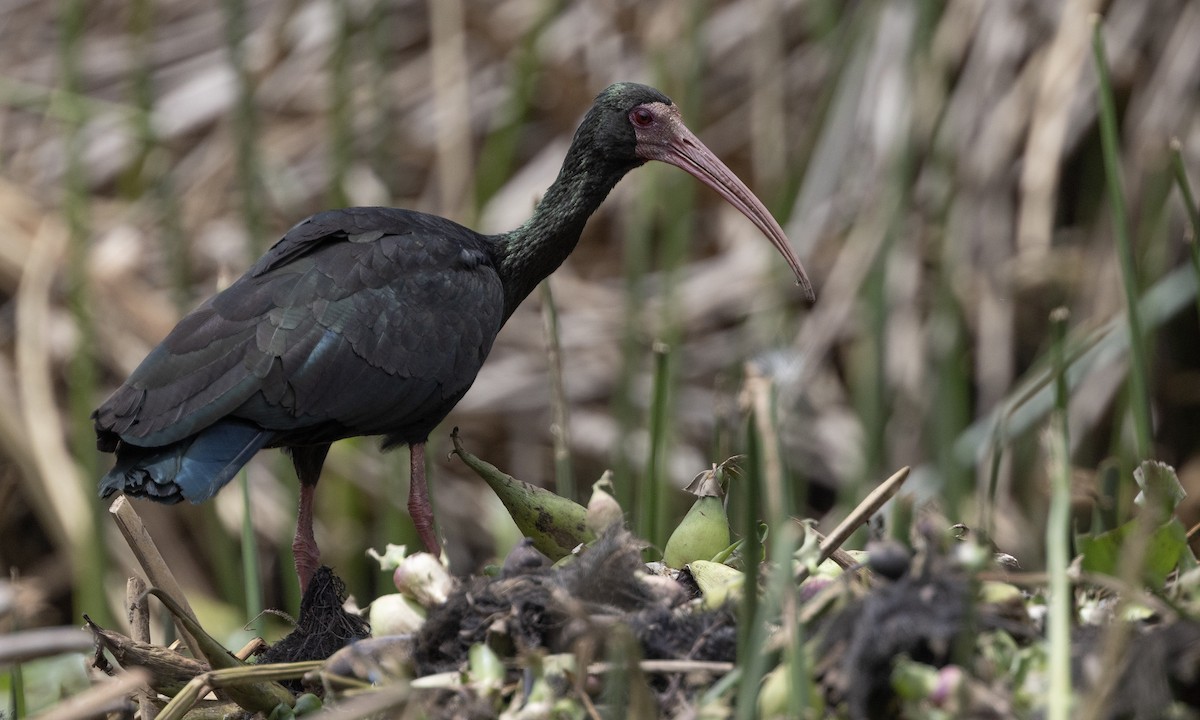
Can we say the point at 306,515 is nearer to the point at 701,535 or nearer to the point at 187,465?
the point at 187,465

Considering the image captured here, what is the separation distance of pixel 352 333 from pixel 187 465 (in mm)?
566

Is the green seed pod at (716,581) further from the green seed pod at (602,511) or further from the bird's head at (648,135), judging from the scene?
the bird's head at (648,135)

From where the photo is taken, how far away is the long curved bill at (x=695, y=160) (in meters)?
4.20

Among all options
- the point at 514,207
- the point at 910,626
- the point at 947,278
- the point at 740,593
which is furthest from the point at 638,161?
the point at 910,626

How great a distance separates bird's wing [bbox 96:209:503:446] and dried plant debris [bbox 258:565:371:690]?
68cm

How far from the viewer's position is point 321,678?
232 centimetres

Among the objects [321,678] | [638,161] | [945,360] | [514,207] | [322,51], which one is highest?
[322,51]

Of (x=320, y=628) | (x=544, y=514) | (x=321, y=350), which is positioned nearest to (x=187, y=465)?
(x=321, y=350)

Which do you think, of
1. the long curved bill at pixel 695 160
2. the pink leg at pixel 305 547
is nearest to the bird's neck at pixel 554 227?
the long curved bill at pixel 695 160

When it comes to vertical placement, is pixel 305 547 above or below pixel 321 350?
below

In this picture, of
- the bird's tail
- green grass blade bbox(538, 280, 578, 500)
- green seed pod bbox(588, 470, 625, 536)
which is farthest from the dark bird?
green seed pod bbox(588, 470, 625, 536)

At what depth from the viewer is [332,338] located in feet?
11.5

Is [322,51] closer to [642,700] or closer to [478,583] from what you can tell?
[478,583]

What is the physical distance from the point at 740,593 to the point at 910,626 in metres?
0.37
